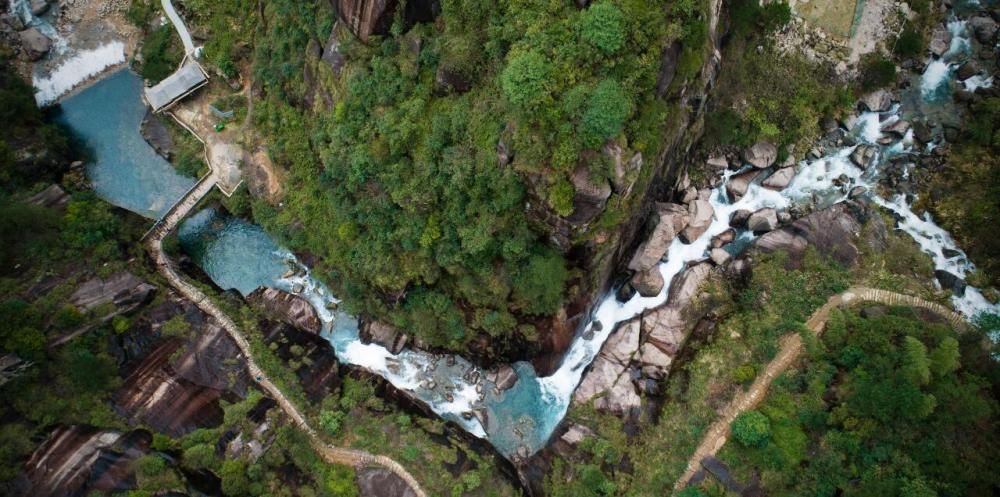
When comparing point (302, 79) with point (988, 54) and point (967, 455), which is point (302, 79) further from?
point (988, 54)

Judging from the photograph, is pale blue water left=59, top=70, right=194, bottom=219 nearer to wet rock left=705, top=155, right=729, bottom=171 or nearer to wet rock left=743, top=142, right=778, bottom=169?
wet rock left=705, top=155, right=729, bottom=171

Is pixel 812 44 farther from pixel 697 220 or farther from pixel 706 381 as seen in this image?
pixel 706 381

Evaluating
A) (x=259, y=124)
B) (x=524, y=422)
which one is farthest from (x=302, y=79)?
(x=524, y=422)

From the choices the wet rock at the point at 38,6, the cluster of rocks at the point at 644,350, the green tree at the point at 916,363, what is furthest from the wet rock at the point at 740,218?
the wet rock at the point at 38,6

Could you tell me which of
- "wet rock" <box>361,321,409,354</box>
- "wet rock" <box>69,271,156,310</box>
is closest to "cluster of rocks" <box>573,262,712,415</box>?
"wet rock" <box>361,321,409,354</box>

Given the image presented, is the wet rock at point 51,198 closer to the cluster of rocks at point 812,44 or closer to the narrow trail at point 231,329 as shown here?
the narrow trail at point 231,329

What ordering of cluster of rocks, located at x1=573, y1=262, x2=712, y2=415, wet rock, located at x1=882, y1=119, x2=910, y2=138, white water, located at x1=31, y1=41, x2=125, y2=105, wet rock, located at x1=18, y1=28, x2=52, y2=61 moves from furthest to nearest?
wet rock, located at x1=18, y1=28, x2=52, y2=61 → white water, located at x1=31, y1=41, x2=125, y2=105 → wet rock, located at x1=882, y1=119, x2=910, y2=138 → cluster of rocks, located at x1=573, y1=262, x2=712, y2=415

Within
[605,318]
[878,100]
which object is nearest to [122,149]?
[605,318]
